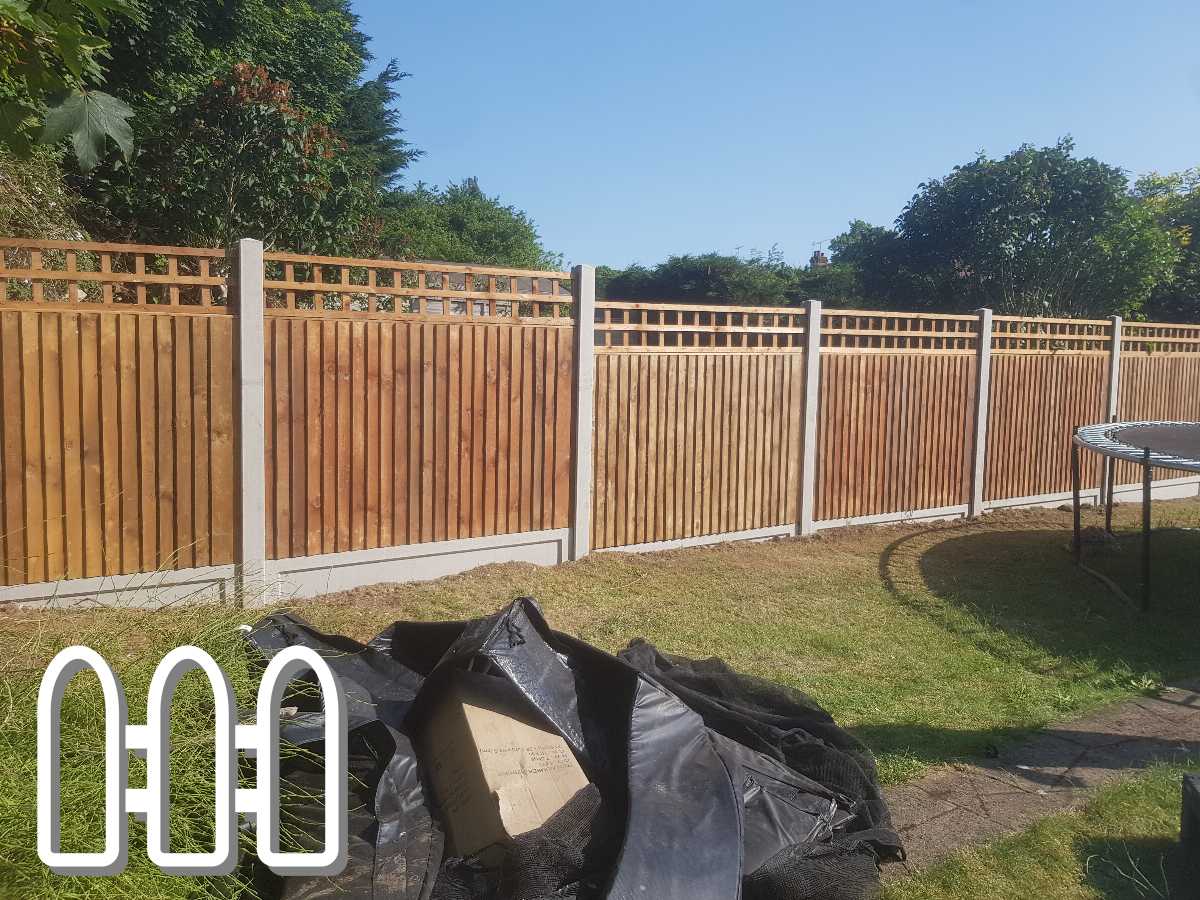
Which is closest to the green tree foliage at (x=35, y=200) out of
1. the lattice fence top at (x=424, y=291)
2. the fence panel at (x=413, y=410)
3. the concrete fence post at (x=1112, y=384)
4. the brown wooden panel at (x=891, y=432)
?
the lattice fence top at (x=424, y=291)

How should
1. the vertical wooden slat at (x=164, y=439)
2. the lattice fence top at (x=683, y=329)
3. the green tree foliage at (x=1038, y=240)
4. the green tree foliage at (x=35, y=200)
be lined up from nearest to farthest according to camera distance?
the vertical wooden slat at (x=164, y=439) < the lattice fence top at (x=683, y=329) < the green tree foliage at (x=35, y=200) < the green tree foliage at (x=1038, y=240)

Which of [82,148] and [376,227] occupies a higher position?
[376,227]

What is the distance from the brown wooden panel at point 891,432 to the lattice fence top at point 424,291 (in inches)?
114

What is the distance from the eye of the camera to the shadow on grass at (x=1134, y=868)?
3217 mm

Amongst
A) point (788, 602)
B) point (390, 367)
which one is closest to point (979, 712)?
point (788, 602)

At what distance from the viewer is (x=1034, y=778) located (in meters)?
4.18

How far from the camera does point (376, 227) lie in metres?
17.1

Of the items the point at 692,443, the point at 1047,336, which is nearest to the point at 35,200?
the point at 692,443

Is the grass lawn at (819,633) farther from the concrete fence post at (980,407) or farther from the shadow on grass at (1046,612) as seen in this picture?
the concrete fence post at (980,407)

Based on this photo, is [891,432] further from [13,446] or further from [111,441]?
[13,446]

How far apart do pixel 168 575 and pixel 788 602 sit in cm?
396

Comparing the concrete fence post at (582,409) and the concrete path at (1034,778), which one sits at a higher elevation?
the concrete fence post at (582,409)

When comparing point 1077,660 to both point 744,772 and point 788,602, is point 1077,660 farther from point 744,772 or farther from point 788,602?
point 744,772

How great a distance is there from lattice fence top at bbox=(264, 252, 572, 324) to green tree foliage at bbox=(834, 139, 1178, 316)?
548 inches
